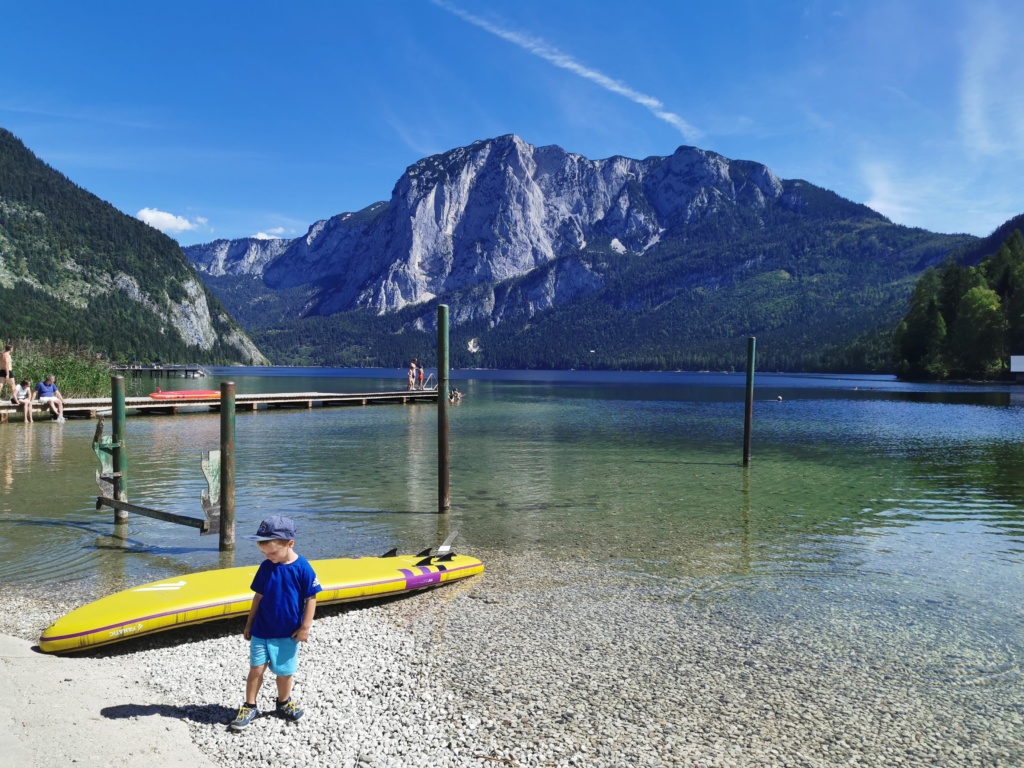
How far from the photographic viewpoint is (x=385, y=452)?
26734mm

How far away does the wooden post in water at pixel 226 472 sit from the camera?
11.6 m

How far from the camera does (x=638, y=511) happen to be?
631 inches

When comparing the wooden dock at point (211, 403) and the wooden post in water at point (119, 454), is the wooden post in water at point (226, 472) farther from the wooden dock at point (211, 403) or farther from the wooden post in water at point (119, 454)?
the wooden dock at point (211, 403)

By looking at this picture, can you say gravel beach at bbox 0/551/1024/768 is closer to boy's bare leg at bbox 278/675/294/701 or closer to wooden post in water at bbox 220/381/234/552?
boy's bare leg at bbox 278/675/294/701

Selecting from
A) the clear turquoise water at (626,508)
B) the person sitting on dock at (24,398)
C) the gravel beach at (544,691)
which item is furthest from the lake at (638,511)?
the person sitting on dock at (24,398)

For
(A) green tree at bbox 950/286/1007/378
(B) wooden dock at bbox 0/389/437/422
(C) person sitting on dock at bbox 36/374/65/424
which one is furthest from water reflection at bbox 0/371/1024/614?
(A) green tree at bbox 950/286/1007/378

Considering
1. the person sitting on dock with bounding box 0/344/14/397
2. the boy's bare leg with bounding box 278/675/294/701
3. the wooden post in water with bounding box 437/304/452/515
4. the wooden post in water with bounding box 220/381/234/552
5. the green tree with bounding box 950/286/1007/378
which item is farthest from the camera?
the green tree with bounding box 950/286/1007/378

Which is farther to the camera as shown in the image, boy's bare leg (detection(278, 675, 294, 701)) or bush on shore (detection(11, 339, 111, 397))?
bush on shore (detection(11, 339, 111, 397))

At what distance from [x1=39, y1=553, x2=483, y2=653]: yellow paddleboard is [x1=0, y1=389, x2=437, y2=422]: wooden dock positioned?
1486cm

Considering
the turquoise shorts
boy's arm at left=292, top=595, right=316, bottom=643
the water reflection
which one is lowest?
the water reflection

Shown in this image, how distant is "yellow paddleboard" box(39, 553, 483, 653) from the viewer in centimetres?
729

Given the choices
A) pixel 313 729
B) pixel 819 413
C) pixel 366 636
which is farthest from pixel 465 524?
pixel 819 413

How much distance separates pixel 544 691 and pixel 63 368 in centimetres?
4188

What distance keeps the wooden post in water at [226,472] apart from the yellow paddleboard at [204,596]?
9.24 ft
